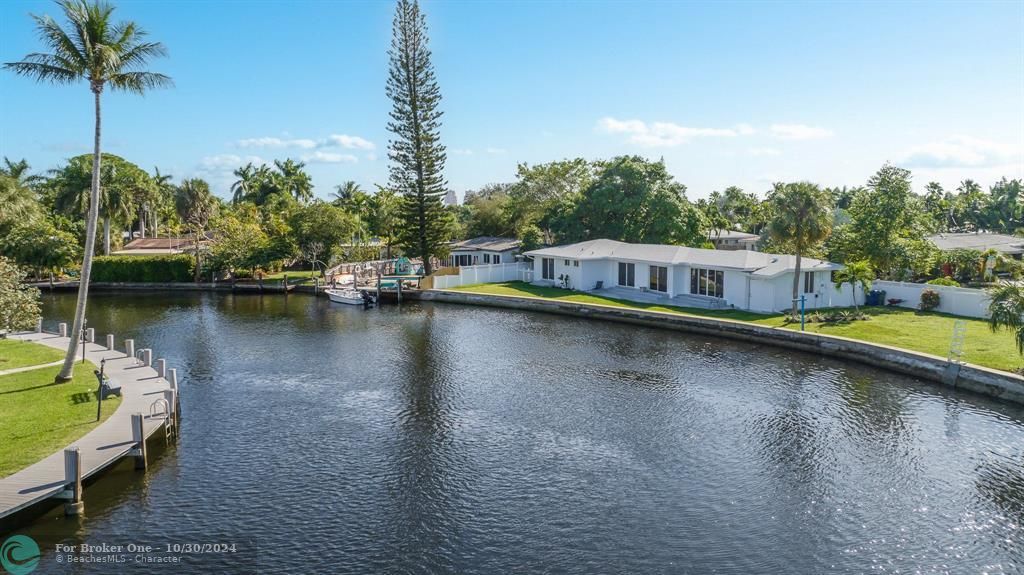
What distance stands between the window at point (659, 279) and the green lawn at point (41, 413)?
29.8m

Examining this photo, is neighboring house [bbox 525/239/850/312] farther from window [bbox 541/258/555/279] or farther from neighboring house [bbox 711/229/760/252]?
neighboring house [bbox 711/229/760/252]

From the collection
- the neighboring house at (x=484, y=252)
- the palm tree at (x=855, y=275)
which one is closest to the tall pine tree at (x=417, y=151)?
the neighboring house at (x=484, y=252)

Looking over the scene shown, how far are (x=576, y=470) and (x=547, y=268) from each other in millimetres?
32042

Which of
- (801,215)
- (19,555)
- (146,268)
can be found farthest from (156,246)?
(19,555)

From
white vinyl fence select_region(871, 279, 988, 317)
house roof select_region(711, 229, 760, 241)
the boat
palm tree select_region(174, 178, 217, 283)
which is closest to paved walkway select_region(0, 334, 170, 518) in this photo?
the boat

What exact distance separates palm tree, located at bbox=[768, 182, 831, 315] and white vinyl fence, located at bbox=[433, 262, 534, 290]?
70.0ft

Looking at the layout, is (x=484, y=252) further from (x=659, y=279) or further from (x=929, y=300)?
(x=929, y=300)

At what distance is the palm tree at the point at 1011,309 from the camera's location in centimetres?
1955

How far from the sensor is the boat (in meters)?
42.9

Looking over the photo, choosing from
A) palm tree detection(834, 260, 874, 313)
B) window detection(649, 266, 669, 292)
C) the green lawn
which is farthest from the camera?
window detection(649, 266, 669, 292)

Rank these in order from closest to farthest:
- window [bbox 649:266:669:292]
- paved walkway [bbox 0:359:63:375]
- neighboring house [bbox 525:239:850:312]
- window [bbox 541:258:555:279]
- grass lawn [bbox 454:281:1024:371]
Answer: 1. paved walkway [bbox 0:359:63:375]
2. grass lawn [bbox 454:281:1024:371]
3. neighboring house [bbox 525:239:850:312]
4. window [bbox 649:266:669:292]
5. window [bbox 541:258:555:279]

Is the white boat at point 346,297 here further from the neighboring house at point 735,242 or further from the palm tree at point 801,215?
the neighboring house at point 735,242

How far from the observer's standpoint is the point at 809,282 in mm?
33406

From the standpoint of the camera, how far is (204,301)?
45.4 m
